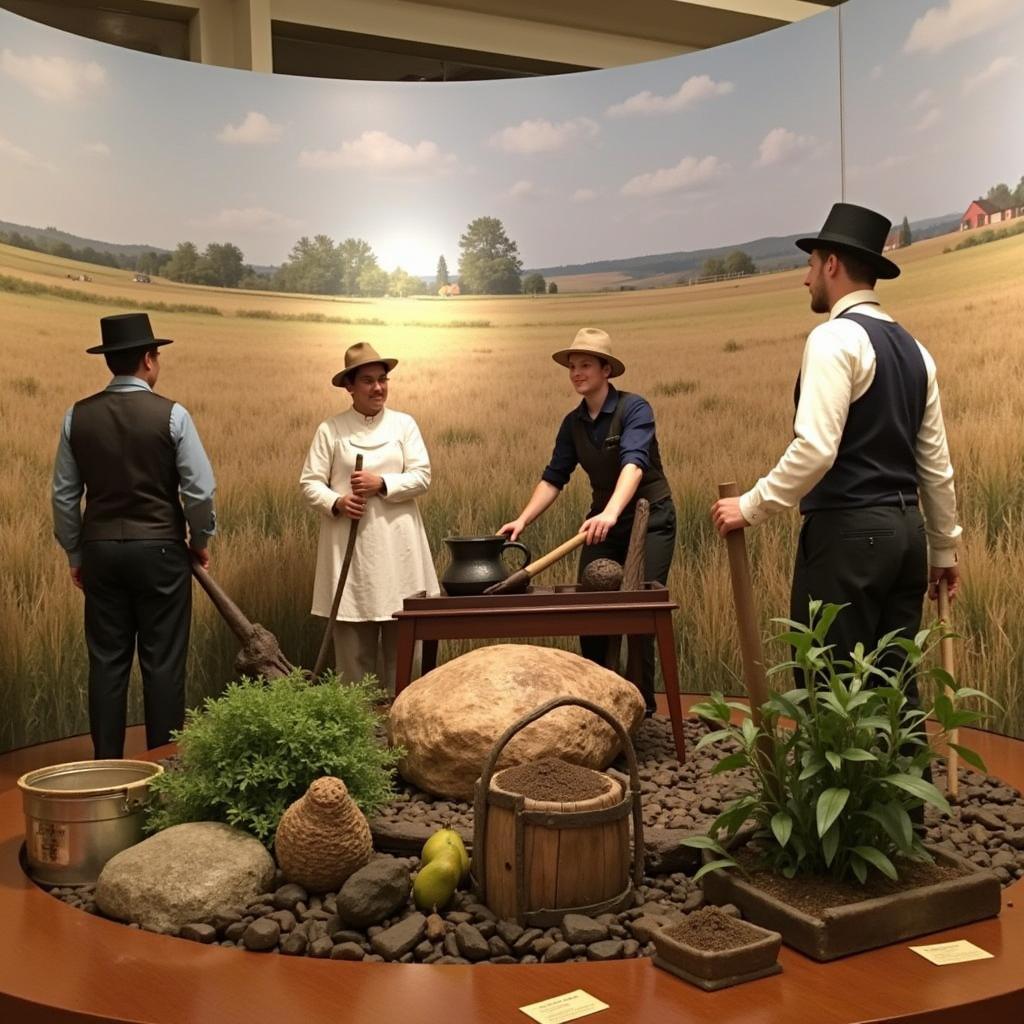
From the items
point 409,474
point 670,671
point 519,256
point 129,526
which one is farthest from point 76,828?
point 519,256

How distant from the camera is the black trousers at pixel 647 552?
16.6 feet

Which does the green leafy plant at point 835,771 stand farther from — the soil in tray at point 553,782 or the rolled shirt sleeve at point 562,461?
the rolled shirt sleeve at point 562,461

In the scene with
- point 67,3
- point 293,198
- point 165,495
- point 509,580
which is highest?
point 67,3

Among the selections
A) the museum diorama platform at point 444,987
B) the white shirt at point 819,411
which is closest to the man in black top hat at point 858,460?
the white shirt at point 819,411

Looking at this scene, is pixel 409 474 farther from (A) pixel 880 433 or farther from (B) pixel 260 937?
(B) pixel 260 937

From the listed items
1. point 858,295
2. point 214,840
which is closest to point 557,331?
point 858,295

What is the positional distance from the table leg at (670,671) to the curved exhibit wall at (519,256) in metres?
1.63

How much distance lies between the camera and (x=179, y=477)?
4.88 m

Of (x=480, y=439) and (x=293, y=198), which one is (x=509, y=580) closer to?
(x=480, y=439)

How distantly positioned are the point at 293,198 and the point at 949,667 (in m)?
→ 4.46

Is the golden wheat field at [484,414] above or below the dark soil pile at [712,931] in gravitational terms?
above

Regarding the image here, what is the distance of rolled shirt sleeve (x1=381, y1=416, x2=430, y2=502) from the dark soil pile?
2.97 m

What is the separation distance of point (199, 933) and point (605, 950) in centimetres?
101

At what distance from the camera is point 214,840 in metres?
3.25
